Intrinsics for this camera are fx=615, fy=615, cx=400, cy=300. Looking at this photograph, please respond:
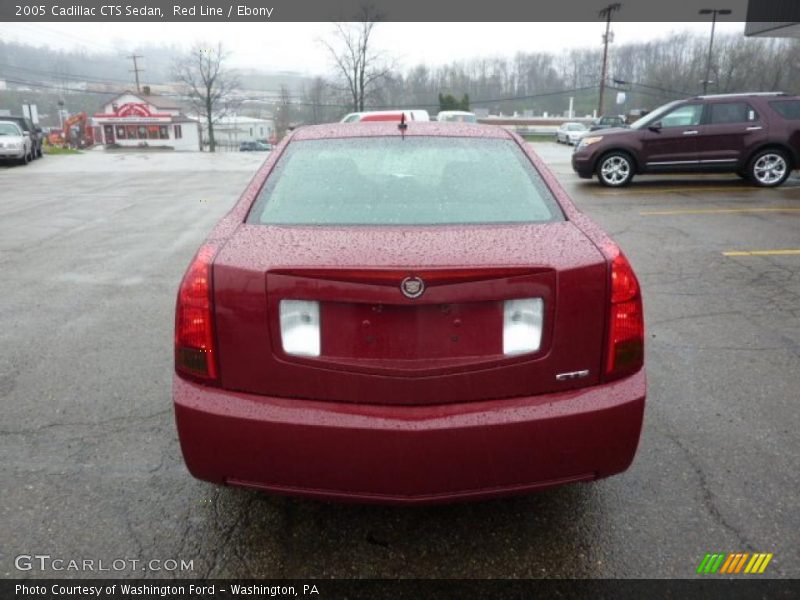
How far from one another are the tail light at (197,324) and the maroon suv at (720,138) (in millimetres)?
11858

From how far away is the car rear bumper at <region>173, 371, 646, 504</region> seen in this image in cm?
203

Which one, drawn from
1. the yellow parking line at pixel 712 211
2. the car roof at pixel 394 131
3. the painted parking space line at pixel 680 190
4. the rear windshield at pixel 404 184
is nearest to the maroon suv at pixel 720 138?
the painted parking space line at pixel 680 190

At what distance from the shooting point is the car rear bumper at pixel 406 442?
6.66ft

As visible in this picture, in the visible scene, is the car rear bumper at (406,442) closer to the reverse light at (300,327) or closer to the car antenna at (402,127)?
the reverse light at (300,327)

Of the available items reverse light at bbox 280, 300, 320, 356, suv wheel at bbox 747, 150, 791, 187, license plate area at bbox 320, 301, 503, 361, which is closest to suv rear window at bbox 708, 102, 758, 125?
suv wheel at bbox 747, 150, 791, 187

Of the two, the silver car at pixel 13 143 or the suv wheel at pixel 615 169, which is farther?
the silver car at pixel 13 143

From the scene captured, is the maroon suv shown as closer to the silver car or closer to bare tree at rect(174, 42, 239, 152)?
the silver car

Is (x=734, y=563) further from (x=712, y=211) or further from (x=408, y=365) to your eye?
(x=712, y=211)

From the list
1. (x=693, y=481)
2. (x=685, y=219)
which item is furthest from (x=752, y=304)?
(x=685, y=219)

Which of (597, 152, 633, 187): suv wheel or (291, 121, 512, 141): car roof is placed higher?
(291, 121, 512, 141): car roof

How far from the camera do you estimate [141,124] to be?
74.5 m

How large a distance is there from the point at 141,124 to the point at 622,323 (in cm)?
8196

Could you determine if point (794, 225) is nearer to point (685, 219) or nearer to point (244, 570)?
point (685, 219)

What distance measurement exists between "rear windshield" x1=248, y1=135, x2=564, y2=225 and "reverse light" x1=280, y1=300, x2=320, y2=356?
482 mm
